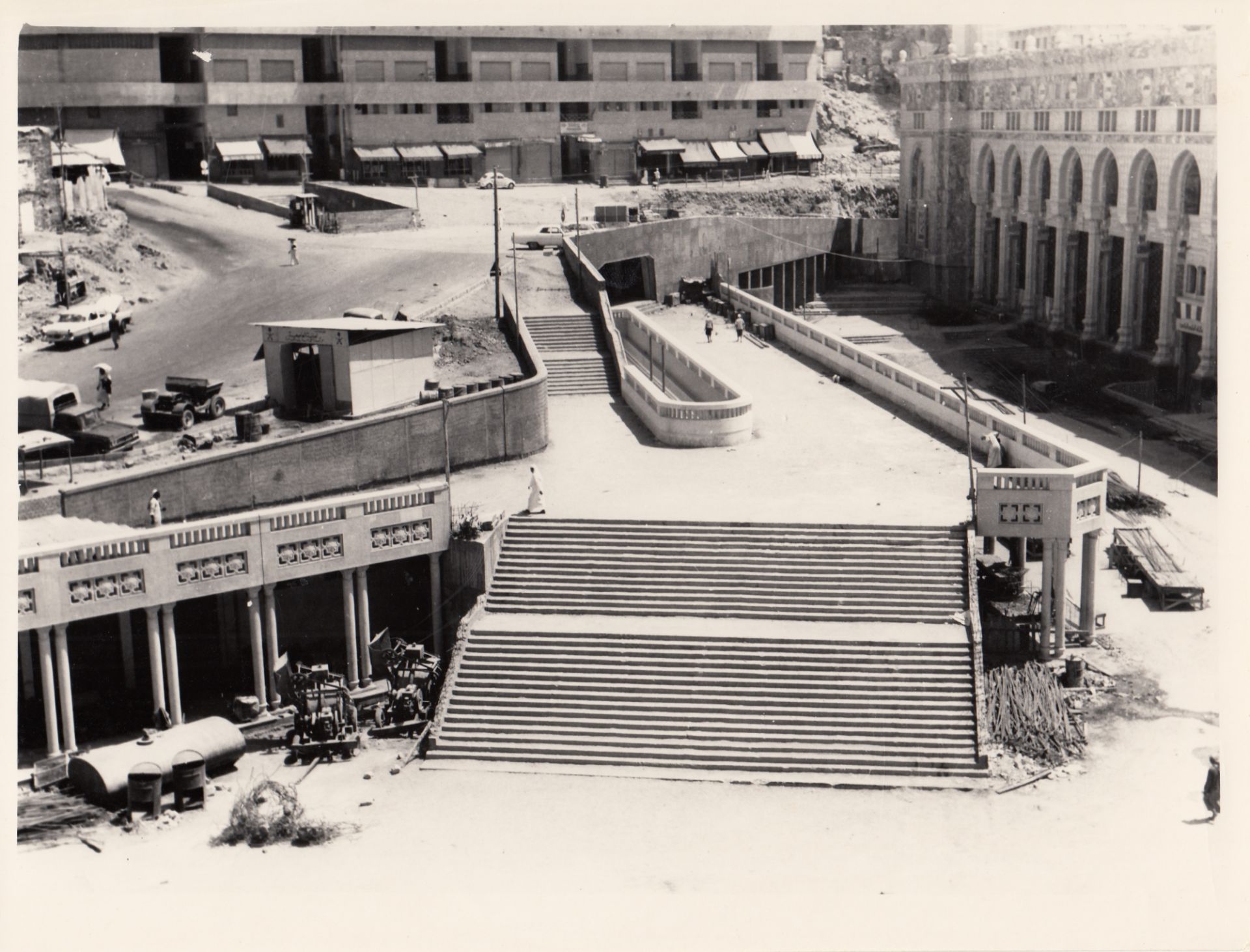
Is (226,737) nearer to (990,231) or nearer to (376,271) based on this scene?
(376,271)

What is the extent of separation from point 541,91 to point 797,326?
144ft

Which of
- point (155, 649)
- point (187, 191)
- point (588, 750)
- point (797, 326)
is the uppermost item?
point (187, 191)

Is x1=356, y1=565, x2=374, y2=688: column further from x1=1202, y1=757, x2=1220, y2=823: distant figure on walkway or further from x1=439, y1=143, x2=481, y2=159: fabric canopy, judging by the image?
x1=439, y1=143, x2=481, y2=159: fabric canopy

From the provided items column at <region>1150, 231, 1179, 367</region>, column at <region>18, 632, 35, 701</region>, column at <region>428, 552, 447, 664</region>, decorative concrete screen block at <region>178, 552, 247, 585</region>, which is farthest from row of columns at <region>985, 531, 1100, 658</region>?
column at <region>1150, 231, 1179, 367</region>

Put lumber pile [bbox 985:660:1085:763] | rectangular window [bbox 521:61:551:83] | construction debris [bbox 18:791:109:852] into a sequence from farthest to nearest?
rectangular window [bbox 521:61:551:83], lumber pile [bbox 985:660:1085:763], construction debris [bbox 18:791:109:852]

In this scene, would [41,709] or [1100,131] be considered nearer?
[41,709]

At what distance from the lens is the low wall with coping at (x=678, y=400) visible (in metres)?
48.5

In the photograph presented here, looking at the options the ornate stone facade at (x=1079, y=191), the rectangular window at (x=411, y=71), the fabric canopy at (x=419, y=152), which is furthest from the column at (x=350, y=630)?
the rectangular window at (x=411, y=71)

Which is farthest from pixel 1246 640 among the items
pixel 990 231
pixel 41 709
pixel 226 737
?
pixel 990 231

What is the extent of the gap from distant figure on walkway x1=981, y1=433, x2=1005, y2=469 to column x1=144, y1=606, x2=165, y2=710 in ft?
68.5

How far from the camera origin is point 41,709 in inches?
1409

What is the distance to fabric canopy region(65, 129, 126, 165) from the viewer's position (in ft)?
290

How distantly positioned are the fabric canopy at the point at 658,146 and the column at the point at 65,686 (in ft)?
250

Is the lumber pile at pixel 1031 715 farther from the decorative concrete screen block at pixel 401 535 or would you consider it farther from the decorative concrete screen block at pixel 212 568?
the decorative concrete screen block at pixel 212 568
